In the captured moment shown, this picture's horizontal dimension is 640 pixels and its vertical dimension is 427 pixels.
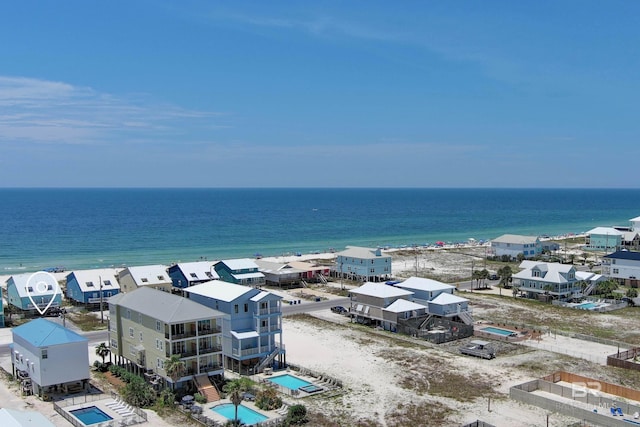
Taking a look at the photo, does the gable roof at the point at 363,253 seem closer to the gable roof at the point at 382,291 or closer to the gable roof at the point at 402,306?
the gable roof at the point at 382,291

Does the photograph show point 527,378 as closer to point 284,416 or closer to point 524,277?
point 284,416

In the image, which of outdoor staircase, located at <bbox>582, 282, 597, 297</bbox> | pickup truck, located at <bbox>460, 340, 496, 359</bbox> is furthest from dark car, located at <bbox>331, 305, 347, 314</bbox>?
outdoor staircase, located at <bbox>582, 282, 597, 297</bbox>

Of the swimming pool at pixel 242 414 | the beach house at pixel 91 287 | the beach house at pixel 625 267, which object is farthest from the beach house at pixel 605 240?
the swimming pool at pixel 242 414

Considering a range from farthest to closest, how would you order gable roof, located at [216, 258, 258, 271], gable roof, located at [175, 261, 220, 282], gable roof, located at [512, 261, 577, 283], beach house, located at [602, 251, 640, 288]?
beach house, located at [602, 251, 640, 288]
gable roof, located at [216, 258, 258, 271]
gable roof, located at [175, 261, 220, 282]
gable roof, located at [512, 261, 577, 283]

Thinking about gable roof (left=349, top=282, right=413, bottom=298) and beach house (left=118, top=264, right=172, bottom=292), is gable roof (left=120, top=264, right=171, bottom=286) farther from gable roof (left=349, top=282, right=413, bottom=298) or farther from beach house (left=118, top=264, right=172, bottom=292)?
gable roof (left=349, top=282, right=413, bottom=298)

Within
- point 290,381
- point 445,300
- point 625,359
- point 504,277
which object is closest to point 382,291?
point 445,300

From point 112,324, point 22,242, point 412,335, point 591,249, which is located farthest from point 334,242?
point 112,324

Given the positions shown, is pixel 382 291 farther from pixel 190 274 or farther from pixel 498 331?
pixel 190 274
